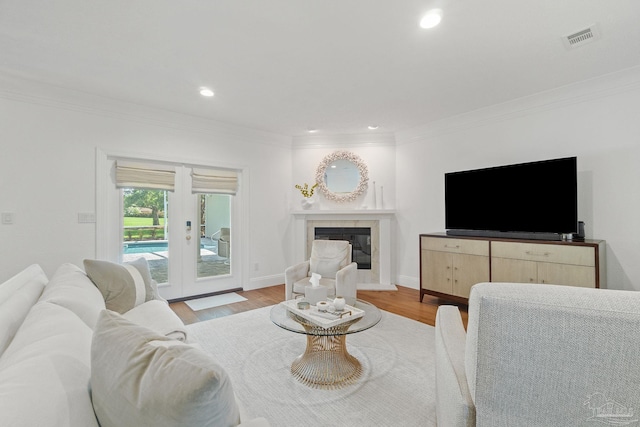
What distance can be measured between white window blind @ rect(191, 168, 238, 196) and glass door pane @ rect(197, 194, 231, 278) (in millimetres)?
117

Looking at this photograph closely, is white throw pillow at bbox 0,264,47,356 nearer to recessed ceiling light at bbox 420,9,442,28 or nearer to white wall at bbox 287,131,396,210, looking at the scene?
recessed ceiling light at bbox 420,9,442,28

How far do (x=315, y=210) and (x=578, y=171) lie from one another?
3419mm

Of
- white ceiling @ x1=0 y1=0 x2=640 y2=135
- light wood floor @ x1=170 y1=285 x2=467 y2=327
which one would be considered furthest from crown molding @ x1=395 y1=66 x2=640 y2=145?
light wood floor @ x1=170 y1=285 x2=467 y2=327

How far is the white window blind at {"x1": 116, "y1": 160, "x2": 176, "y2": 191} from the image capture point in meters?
3.70

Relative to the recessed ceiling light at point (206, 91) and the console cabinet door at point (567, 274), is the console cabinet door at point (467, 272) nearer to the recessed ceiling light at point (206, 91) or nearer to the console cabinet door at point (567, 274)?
the console cabinet door at point (567, 274)

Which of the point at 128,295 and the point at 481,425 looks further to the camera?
the point at 128,295

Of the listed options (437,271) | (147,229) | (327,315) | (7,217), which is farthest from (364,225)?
(7,217)

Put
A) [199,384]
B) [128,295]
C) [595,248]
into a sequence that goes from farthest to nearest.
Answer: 1. [595,248]
2. [128,295]
3. [199,384]

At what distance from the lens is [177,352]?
0.76 meters

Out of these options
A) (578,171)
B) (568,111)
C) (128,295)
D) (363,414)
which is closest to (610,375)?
(363,414)

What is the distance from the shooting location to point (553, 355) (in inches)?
33.7

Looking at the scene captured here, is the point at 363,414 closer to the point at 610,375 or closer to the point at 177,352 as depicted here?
the point at 610,375

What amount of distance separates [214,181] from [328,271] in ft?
7.14

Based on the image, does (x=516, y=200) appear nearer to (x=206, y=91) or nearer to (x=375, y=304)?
(x=375, y=304)
